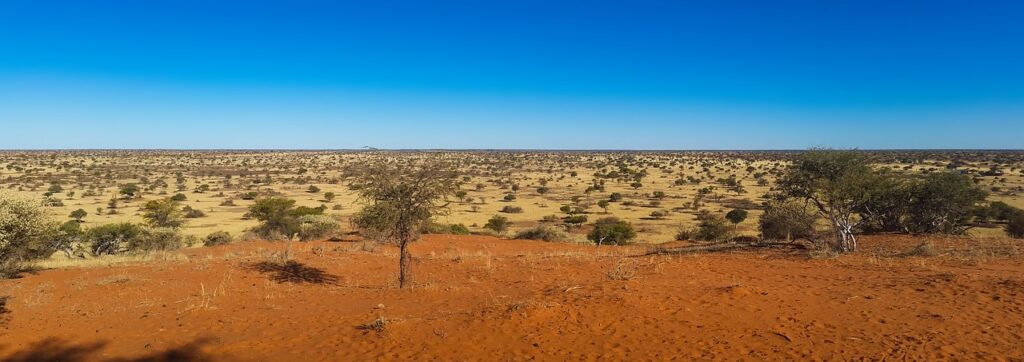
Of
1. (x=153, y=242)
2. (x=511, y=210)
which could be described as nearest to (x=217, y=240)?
(x=153, y=242)

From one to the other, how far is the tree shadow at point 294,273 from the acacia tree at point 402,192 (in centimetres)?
309

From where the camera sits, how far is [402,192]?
578 inches

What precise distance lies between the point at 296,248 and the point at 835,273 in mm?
19263

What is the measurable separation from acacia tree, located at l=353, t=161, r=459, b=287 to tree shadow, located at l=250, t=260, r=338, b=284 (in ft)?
10.1

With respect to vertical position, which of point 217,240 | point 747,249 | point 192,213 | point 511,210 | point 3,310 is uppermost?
point 3,310

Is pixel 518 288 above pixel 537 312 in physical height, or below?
below

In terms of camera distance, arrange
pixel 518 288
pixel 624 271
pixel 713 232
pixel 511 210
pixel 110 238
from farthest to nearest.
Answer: pixel 511 210
pixel 713 232
pixel 110 238
pixel 624 271
pixel 518 288

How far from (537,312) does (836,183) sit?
1342 centimetres

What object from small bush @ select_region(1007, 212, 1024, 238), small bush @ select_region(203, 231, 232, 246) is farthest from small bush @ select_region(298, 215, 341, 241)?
small bush @ select_region(1007, 212, 1024, 238)

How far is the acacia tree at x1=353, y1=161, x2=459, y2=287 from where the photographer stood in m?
14.5

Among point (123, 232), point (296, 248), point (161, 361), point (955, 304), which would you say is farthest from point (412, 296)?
point (123, 232)

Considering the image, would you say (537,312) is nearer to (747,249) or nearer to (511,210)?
(747,249)

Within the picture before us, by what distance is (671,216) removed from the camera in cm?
3853

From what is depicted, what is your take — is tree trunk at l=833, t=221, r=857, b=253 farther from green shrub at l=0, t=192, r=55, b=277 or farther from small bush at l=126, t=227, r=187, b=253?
small bush at l=126, t=227, r=187, b=253
